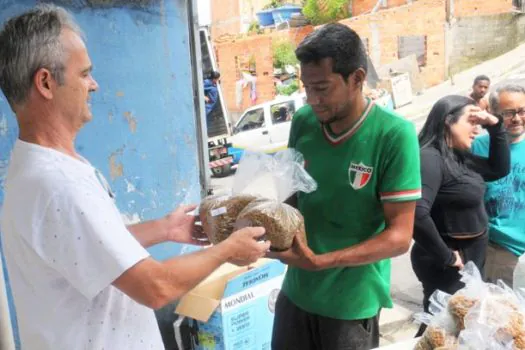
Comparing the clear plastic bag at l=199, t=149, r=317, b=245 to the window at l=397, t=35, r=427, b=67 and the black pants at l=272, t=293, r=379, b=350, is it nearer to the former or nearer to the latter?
the black pants at l=272, t=293, r=379, b=350

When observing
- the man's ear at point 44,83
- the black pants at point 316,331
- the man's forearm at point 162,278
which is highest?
the man's ear at point 44,83

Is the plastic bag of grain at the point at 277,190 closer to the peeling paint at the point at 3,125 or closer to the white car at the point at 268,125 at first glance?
the peeling paint at the point at 3,125

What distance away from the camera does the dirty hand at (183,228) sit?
72.9 inches

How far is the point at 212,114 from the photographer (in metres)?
9.41

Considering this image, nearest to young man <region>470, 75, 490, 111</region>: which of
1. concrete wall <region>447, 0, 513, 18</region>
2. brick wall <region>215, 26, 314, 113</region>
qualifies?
concrete wall <region>447, 0, 513, 18</region>

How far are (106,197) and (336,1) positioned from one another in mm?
21438

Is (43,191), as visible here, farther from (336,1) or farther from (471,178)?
(336,1)

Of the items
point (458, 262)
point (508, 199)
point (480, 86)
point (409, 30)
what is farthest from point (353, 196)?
point (409, 30)

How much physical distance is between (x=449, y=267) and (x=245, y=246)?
1681mm

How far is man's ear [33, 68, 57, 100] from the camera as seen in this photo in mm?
1247

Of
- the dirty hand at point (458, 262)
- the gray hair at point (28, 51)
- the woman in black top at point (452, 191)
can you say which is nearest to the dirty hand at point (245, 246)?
the gray hair at point (28, 51)

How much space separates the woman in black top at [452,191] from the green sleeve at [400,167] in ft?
3.13

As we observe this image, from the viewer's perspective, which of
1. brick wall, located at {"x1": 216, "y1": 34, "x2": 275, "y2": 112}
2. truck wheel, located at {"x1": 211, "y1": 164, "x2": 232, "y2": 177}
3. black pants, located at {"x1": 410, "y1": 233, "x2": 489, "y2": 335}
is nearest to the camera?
black pants, located at {"x1": 410, "y1": 233, "x2": 489, "y2": 335}

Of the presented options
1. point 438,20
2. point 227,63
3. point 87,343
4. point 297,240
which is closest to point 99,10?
point 297,240
